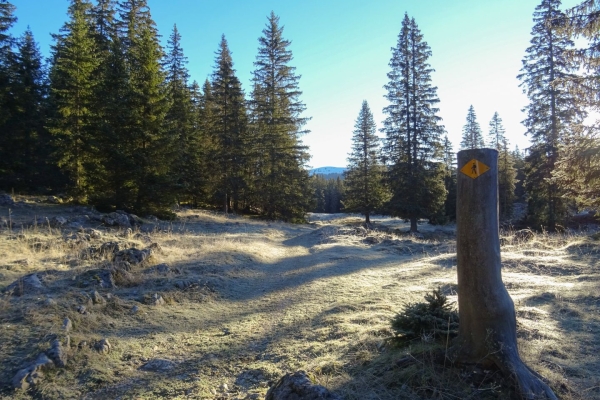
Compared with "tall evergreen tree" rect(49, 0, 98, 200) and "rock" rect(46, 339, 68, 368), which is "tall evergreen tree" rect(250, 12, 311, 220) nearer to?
"tall evergreen tree" rect(49, 0, 98, 200)

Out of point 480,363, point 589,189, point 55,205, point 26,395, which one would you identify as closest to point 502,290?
point 480,363

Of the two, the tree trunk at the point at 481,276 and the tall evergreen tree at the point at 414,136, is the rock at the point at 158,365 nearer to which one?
the tree trunk at the point at 481,276

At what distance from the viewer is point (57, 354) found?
13.3 feet

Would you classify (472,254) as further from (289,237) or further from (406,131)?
(406,131)

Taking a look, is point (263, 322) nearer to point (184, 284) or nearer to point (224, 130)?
point (184, 284)

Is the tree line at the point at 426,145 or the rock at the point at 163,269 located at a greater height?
the tree line at the point at 426,145

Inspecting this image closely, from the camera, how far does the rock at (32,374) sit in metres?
3.55

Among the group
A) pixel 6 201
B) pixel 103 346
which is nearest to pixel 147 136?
pixel 6 201

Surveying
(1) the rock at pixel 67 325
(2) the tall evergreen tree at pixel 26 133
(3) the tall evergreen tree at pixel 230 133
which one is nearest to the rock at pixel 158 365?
(1) the rock at pixel 67 325

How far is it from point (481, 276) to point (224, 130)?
27.7 m

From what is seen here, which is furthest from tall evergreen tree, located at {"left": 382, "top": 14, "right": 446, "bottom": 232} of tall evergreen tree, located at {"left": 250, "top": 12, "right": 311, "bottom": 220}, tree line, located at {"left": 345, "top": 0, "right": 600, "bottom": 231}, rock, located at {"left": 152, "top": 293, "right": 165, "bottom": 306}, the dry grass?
rock, located at {"left": 152, "top": 293, "right": 165, "bottom": 306}

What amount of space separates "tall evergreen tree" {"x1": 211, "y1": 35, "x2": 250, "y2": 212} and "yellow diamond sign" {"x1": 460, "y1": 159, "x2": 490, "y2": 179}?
2584 centimetres

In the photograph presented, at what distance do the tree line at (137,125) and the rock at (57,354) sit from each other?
43.3 ft

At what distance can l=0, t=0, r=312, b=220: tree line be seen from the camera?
16734 mm
